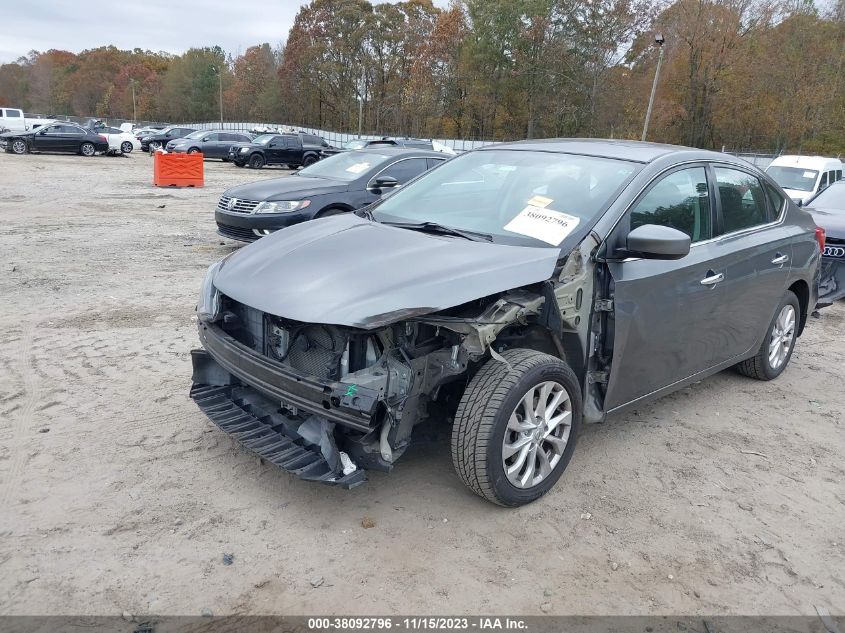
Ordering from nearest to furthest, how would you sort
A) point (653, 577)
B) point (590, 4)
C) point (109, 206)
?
point (653, 577), point (109, 206), point (590, 4)

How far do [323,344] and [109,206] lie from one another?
1233cm

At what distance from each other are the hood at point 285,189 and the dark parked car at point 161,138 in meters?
29.3

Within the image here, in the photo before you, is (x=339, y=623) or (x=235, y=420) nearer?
(x=339, y=623)

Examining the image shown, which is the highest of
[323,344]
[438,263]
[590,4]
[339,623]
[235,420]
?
[590,4]

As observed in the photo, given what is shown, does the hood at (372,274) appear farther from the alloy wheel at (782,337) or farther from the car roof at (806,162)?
the car roof at (806,162)

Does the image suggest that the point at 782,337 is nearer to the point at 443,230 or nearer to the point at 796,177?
the point at 443,230

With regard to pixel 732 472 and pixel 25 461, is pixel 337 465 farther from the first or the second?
pixel 732 472

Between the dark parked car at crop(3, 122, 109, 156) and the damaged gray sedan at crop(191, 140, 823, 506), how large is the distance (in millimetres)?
29781

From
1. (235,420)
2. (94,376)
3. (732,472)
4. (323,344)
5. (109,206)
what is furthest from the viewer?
(109,206)

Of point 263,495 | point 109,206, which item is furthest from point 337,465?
point 109,206

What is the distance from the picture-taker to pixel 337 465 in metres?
2.97

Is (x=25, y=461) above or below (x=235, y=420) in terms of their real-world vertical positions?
below

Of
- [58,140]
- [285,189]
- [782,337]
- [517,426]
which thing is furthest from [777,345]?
[58,140]

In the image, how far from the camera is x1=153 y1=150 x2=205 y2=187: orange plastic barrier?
731 inches
